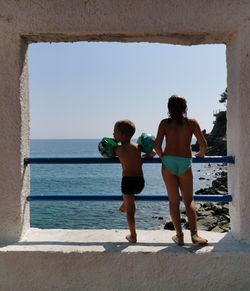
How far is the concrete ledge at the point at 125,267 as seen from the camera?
3.86 metres

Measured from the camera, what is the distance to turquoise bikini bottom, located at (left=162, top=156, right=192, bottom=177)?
3900mm

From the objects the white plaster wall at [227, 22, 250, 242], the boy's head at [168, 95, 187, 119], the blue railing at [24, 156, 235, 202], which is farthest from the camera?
the blue railing at [24, 156, 235, 202]

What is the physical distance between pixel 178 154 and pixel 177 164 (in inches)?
3.3

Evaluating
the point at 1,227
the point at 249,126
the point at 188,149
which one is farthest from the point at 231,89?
the point at 1,227

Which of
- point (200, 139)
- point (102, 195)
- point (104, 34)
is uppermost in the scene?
point (104, 34)

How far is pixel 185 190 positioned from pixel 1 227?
1.61m

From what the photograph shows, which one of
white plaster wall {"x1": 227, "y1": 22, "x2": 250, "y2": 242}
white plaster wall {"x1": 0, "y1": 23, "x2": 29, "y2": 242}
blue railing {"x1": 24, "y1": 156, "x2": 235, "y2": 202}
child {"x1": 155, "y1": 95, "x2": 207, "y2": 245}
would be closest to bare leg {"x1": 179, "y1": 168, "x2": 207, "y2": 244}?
child {"x1": 155, "y1": 95, "x2": 207, "y2": 245}

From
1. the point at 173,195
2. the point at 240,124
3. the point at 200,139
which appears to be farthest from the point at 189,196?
the point at 240,124

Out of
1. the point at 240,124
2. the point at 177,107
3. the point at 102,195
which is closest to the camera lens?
the point at 177,107

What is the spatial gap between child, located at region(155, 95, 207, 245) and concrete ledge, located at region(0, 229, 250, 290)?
0.21 meters

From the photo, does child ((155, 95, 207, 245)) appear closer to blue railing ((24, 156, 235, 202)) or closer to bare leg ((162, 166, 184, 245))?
bare leg ((162, 166, 184, 245))

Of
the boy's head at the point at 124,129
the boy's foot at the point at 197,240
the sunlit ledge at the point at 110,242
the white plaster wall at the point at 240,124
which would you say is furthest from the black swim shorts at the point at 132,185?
the white plaster wall at the point at 240,124

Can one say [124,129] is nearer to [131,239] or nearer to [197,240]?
[131,239]

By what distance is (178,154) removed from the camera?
3.91 meters
